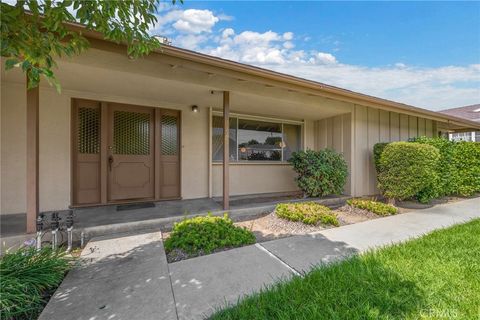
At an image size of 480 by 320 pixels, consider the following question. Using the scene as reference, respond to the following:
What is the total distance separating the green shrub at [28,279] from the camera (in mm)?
1788

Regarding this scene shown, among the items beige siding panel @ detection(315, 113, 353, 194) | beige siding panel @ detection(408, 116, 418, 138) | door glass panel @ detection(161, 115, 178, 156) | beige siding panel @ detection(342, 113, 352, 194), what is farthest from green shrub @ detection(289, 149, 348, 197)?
beige siding panel @ detection(408, 116, 418, 138)

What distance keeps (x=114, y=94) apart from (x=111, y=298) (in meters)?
4.08

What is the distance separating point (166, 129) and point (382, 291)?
5024 millimetres

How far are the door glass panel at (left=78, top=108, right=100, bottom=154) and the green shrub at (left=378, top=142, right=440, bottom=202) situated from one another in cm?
680

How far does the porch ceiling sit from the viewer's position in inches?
136

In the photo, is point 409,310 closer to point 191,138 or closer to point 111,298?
point 111,298

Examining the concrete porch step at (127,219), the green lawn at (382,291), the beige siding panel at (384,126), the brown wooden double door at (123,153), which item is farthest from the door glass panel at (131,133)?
the beige siding panel at (384,126)

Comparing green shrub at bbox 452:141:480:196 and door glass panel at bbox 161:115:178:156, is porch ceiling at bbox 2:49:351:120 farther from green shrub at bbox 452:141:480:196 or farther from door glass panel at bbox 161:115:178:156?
green shrub at bbox 452:141:480:196

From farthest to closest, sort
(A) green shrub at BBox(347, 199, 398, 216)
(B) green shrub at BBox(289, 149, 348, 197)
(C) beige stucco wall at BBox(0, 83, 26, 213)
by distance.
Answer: (B) green shrub at BBox(289, 149, 348, 197), (A) green shrub at BBox(347, 199, 398, 216), (C) beige stucco wall at BBox(0, 83, 26, 213)

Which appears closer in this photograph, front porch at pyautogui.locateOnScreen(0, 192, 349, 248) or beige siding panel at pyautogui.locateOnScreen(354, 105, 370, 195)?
front porch at pyautogui.locateOnScreen(0, 192, 349, 248)

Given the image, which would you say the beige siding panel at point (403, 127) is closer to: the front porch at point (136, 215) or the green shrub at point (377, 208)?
the green shrub at point (377, 208)

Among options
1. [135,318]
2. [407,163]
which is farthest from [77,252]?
[407,163]

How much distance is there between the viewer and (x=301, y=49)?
794cm

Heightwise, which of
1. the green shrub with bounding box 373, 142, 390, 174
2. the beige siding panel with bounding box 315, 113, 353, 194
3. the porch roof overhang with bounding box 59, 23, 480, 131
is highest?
the porch roof overhang with bounding box 59, 23, 480, 131
